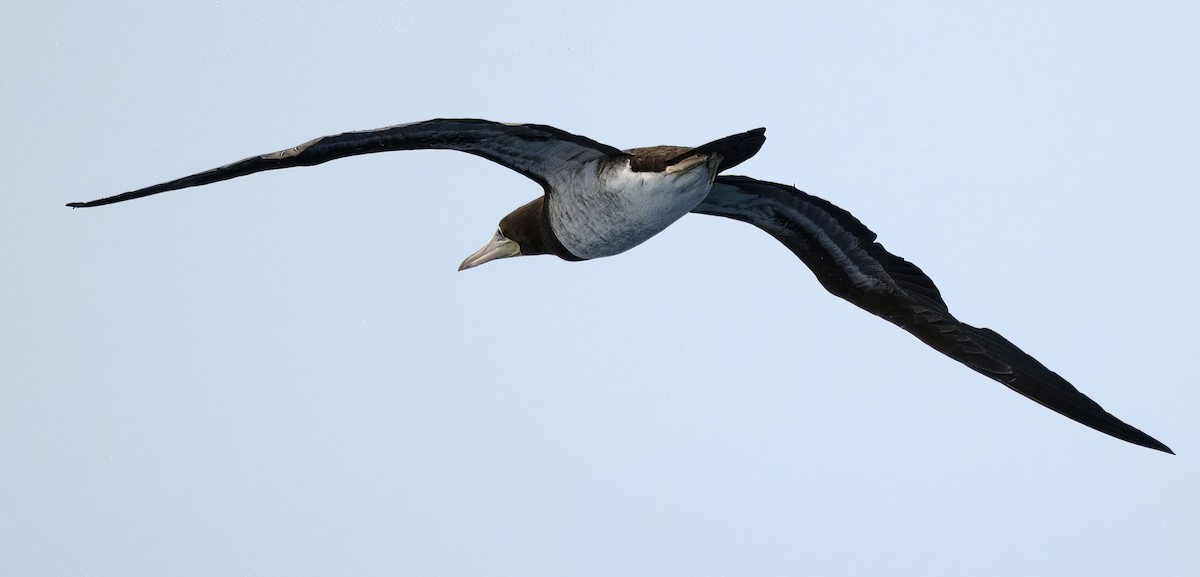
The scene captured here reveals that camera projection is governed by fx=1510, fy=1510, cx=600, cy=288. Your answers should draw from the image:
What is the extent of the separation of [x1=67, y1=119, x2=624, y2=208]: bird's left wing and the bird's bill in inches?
81.3

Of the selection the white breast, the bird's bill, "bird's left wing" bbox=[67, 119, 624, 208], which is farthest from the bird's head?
"bird's left wing" bbox=[67, 119, 624, 208]

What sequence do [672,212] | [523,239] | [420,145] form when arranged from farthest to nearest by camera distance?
[523,239] < [672,212] < [420,145]

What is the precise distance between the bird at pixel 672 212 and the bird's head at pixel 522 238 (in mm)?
12

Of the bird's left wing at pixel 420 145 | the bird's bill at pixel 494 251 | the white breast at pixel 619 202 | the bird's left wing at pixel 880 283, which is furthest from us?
the bird's bill at pixel 494 251

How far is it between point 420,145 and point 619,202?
1.73 metres

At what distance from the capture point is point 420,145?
9.88 m

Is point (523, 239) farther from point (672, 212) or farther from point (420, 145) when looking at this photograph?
point (420, 145)

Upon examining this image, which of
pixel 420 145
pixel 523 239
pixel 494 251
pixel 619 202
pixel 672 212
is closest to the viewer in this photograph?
pixel 420 145

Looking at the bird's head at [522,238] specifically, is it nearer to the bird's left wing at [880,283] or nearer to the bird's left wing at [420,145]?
the bird's left wing at [420,145]

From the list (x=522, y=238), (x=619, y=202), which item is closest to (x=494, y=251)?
(x=522, y=238)

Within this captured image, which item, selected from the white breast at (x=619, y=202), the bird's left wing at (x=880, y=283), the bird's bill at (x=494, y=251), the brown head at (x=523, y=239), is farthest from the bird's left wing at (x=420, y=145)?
the bird's bill at (x=494, y=251)

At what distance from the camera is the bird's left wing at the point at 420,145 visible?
969 centimetres

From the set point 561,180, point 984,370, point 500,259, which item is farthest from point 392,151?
point 984,370

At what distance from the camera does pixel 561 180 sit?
36.7 feet
